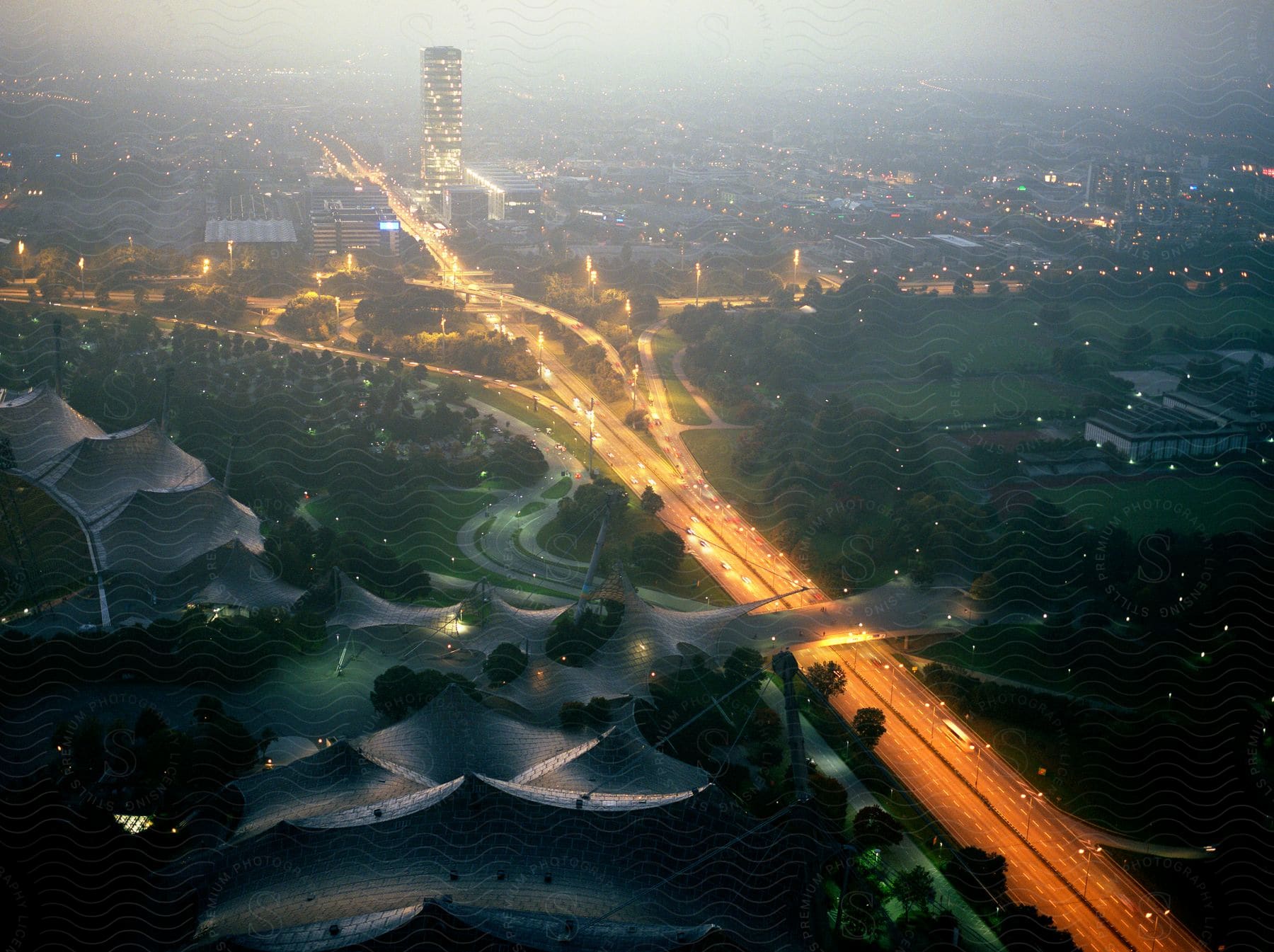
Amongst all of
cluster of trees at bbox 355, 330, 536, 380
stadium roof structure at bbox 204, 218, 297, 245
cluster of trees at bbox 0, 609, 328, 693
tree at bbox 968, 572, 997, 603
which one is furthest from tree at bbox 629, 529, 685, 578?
stadium roof structure at bbox 204, 218, 297, 245

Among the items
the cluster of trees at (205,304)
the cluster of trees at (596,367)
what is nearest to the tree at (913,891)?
the cluster of trees at (596,367)

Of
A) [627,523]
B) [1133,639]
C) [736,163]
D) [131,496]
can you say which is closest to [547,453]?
[627,523]

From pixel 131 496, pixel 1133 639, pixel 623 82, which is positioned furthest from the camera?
pixel 623 82

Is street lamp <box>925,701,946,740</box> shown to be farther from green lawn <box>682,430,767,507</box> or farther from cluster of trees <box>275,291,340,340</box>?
cluster of trees <box>275,291,340,340</box>

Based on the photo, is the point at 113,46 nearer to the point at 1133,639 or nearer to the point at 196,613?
the point at 196,613

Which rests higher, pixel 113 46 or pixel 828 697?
pixel 113 46

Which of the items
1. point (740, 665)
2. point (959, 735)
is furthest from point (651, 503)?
point (959, 735)

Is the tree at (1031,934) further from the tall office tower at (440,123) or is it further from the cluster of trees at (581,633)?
the tall office tower at (440,123)
